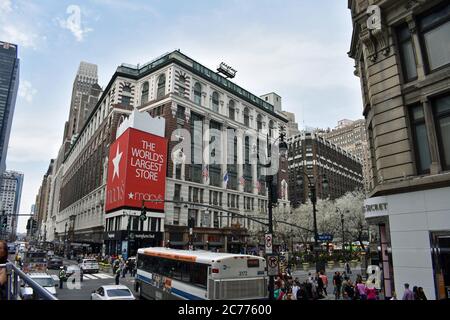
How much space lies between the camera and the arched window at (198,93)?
71438 mm

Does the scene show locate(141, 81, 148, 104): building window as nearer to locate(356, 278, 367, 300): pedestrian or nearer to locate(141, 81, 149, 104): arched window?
locate(141, 81, 149, 104): arched window

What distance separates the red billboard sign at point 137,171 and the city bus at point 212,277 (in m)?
37.6

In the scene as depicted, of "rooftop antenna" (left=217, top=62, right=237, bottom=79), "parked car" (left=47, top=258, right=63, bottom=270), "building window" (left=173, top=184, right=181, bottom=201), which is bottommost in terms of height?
"parked car" (left=47, top=258, right=63, bottom=270)

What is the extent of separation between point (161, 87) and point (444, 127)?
6053 cm

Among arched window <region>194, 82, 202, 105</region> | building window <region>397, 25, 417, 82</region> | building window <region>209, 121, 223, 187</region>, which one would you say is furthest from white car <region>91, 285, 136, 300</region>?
arched window <region>194, 82, 202, 105</region>

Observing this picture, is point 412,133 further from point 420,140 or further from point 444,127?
point 444,127

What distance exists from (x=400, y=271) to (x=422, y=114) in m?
6.88

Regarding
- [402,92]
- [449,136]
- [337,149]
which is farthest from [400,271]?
[337,149]

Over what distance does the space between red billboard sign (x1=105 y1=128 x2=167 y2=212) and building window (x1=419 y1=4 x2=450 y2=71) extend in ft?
158

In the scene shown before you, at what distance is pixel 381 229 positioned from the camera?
731 inches

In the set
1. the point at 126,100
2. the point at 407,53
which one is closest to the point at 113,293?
the point at 407,53

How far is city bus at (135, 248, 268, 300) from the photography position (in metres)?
15.6

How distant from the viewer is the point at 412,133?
593 inches

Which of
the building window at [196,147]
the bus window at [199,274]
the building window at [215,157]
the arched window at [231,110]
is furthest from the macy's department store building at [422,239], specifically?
the arched window at [231,110]
